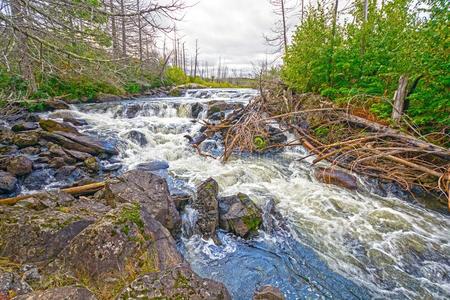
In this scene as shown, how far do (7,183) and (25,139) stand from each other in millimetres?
2688

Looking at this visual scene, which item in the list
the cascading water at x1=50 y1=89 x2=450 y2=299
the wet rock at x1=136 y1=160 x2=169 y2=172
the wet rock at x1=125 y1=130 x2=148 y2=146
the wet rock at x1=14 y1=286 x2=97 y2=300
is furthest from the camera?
the wet rock at x1=125 y1=130 x2=148 y2=146

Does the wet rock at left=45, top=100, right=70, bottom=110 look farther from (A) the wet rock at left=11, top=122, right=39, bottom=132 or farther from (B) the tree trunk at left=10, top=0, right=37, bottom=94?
(B) the tree trunk at left=10, top=0, right=37, bottom=94

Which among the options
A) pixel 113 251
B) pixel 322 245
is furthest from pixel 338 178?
pixel 113 251

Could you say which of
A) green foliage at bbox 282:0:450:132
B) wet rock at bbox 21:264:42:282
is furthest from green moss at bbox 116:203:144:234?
green foliage at bbox 282:0:450:132

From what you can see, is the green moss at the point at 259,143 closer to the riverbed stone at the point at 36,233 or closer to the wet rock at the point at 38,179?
the wet rock at the point at 38,179

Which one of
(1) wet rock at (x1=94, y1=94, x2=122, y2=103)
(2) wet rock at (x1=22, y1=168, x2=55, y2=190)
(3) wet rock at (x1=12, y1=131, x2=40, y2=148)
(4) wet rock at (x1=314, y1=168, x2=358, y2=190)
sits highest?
(1) wet rock at (x1=94, y1=94, x2=122, y2=103)

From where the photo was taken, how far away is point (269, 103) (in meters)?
8.86

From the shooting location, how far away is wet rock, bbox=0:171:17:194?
5047 mm

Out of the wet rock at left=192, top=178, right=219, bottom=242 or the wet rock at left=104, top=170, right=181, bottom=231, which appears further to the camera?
the wet rock at left=192, top=178, right=219, bottom=242

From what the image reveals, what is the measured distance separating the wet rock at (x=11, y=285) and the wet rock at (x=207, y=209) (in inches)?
97.1

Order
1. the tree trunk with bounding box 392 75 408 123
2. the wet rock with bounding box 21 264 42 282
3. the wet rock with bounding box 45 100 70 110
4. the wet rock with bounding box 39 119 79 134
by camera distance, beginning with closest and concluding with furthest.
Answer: the wet rock with bounding box 21 264 42 282
the tree trunk with bounding box 392 75 408 123
the wet rock with bounding box 39 119 79 134
the wet rock with bounding box 45 100 70 110

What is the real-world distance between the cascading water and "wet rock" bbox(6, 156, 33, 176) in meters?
2.15

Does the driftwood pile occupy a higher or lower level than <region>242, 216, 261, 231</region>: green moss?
higher

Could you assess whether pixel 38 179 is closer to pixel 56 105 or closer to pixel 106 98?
pixel 56 105
